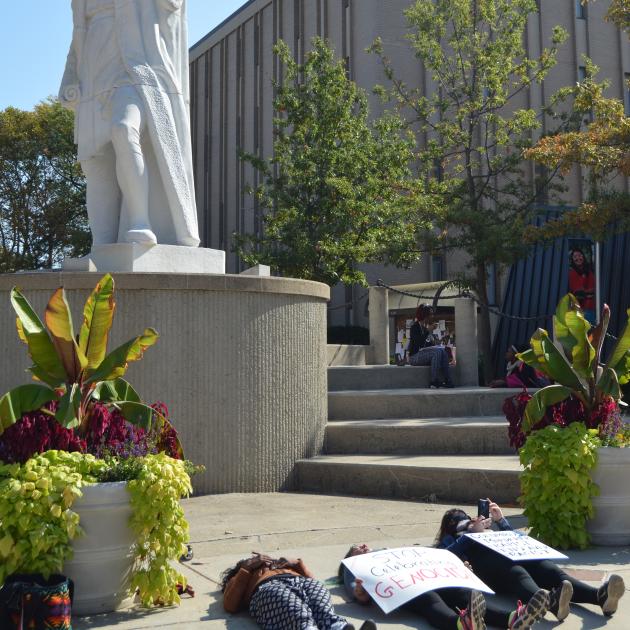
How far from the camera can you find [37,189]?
3378 centimetres

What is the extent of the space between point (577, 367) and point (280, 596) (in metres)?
3.33

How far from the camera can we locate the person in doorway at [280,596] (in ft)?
13.6

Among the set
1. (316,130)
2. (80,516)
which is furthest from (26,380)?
(316,130)

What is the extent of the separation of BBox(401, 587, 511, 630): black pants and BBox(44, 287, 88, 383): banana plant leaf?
230 cm

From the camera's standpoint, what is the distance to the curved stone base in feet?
27.2

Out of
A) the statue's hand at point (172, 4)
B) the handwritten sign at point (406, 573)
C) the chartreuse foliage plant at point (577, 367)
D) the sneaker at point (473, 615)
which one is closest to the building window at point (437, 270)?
the statue's hand at point (172, 4)

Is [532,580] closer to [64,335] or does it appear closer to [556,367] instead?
[556,367]

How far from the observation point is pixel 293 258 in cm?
2159

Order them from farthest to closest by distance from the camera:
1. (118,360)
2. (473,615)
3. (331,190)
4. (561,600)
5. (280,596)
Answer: (331,190) < (118,360) < (561,600) < (280,596) < (473,615)

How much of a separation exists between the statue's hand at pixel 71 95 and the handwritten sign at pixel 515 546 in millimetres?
6790

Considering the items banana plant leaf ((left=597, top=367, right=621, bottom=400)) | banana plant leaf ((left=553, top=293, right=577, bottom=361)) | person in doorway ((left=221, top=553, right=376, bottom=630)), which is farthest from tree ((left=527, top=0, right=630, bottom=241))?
person in doorway ((left=221, top=553, right=376, bottom=630))

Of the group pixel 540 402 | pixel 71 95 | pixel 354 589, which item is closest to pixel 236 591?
pixel 354 589

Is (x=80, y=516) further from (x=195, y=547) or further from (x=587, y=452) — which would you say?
(x=587, y=452)

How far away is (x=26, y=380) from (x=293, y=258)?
538 inches
